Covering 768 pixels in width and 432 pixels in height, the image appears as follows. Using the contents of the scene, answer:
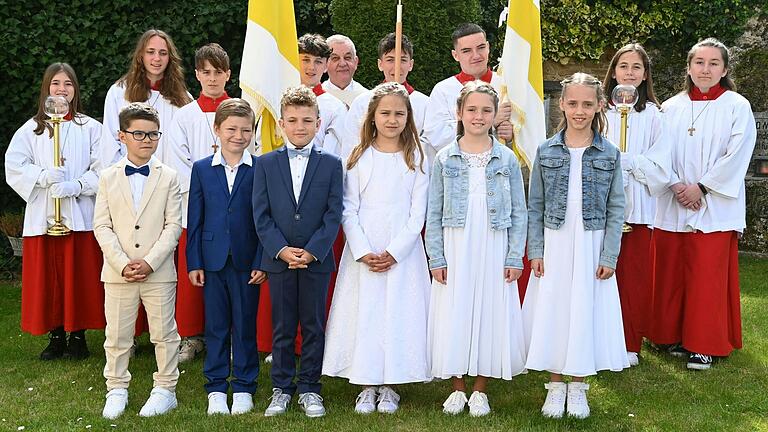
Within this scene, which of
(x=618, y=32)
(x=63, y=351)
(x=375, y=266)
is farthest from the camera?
(x=618, y=32)

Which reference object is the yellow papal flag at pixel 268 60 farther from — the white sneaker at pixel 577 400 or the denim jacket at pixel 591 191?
the white sneaker at pixel 577 400

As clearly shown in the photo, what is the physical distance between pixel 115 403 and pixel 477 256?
2223mm

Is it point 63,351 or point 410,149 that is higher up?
point 410,149

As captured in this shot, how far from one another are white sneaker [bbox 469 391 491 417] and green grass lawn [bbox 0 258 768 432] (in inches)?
2.0

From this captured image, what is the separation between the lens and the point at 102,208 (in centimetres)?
492

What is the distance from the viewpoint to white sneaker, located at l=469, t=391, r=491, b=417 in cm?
477

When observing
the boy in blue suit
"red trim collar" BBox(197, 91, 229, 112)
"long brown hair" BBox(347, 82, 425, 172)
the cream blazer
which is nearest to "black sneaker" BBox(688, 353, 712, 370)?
"long brown hair" BBox(347, 82, 425, 172)

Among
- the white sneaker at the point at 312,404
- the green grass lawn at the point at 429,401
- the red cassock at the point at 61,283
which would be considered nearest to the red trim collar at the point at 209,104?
the red cassock at the point at 61,283

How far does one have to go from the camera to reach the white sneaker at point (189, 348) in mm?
6055

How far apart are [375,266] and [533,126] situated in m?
1.75

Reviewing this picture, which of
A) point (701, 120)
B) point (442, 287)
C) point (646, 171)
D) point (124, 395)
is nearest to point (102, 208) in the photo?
point (124, 395)

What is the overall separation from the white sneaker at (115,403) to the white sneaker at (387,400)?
147 centimetres

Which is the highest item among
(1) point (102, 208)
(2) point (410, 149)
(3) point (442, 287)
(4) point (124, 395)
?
(2) point (410, 149)

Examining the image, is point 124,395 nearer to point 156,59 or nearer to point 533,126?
point 156,59
